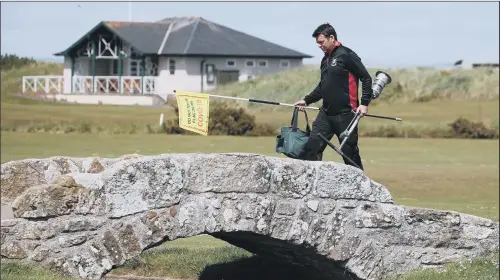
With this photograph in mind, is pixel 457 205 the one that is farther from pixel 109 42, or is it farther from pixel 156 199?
pixel 109 42

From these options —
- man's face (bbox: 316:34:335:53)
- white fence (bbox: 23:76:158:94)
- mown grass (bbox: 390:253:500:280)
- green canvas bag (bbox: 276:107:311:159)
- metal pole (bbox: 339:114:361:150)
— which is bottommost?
white fence (bbox: 23:76:158:94)

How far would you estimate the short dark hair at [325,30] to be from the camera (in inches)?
446

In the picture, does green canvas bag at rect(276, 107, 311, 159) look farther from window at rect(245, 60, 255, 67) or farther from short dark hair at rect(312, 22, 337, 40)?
window at rect(245, 60, 255, 67)

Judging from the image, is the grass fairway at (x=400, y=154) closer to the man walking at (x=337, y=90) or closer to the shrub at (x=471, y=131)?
the shrub at (x=471, y=131)

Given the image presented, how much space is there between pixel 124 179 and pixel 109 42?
60.6 m

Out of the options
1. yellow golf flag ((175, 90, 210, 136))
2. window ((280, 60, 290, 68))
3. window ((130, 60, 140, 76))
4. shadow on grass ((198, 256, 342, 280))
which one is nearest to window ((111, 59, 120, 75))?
window ((130, 60, 140, 76))

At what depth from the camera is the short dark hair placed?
11.3m

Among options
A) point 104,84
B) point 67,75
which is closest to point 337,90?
point 104,84

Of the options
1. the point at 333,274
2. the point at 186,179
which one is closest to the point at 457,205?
the point at 333,274

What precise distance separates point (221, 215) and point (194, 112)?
1.52m

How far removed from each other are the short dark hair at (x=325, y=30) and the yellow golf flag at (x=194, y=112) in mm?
1363

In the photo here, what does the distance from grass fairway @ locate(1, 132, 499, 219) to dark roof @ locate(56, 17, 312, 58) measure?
1243 inches

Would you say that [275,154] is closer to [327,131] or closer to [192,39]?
[327,131]

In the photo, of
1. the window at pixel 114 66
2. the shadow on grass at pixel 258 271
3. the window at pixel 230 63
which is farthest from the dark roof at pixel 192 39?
the shadow on grass at pixel 258 271
